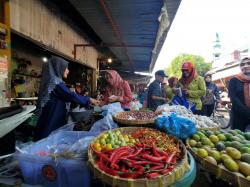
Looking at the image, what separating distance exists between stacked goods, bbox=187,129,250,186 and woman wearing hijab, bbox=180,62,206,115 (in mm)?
1872

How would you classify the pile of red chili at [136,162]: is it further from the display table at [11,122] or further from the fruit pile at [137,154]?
the display table at [11,122]

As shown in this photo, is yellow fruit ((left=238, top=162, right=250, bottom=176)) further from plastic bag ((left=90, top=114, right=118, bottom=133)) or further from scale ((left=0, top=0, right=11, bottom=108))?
scale ((left=0, top=0, right=11, bottom=108))

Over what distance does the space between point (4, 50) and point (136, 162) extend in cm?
372

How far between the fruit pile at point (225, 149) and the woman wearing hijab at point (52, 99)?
75.5 inches

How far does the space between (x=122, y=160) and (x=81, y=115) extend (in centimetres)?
200

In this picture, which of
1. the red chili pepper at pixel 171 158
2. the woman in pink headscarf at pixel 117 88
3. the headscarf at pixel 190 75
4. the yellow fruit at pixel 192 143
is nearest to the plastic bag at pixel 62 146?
the red chili pepper at pixel 171 158

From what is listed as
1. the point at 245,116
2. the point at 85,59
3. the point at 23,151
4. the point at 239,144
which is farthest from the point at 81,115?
the point at 85,59

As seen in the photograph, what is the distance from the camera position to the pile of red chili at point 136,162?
5.36ft

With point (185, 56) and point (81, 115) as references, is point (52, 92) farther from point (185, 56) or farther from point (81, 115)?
point (185, 56)

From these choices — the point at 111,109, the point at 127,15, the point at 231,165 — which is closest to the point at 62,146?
the point at 111,109

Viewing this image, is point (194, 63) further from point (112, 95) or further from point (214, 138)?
point (214, 138)

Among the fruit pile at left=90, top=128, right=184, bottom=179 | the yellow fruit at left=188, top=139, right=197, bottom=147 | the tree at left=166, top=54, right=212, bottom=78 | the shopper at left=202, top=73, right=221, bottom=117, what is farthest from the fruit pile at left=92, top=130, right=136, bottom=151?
the tree at left=166, top=54, right=212, bottom=78

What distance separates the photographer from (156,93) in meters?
5.59

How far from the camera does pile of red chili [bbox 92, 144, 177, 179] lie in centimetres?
163
